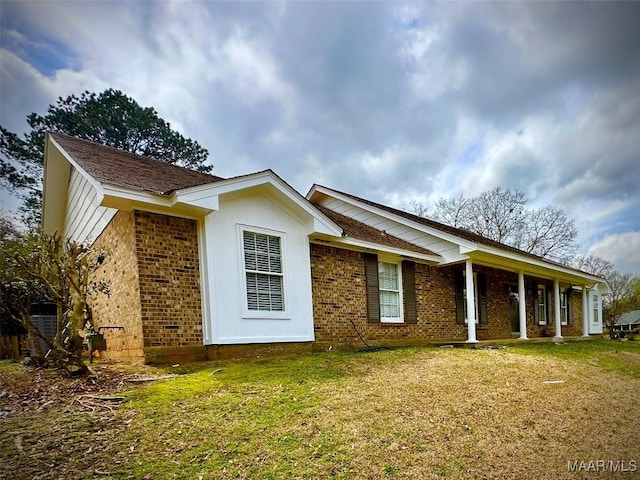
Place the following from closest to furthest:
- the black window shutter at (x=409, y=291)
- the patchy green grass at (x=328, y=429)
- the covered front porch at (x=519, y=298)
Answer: the patchy green grass at (x=328, y=429) < the black window shutter at (x=409, y=291) < the covered front porch at (x=519, y=298)

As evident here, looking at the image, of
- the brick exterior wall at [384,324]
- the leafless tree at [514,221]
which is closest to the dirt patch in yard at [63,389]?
the brick exterior wall at [384,324]

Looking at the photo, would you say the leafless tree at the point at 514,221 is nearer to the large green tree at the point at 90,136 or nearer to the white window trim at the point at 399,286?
the large green tree at the point at 90,136

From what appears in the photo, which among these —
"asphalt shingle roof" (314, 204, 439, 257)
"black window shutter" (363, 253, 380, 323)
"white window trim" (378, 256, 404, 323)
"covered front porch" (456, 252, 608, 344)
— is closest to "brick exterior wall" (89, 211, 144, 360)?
"asphalt shingle roof" (314, 204, 439, 257)

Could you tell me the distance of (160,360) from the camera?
6453 mm

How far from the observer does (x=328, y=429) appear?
3.92m

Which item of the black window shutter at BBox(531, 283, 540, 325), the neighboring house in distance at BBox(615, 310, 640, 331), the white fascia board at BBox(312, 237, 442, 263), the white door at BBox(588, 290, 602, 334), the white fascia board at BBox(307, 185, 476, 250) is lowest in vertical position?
the neighboring house in distance at BBox(615, 310, 640, 331)

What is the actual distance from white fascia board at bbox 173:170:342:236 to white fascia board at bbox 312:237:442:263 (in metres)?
0.52

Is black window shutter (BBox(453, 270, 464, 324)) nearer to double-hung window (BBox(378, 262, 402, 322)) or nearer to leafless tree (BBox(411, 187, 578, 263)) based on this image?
double-hung window (BBox(378, 262, 402, 322))

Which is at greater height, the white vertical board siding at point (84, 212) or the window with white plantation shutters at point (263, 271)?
the white vertical board siding at point (84, 212)

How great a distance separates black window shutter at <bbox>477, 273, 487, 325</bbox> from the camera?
13.6 meters

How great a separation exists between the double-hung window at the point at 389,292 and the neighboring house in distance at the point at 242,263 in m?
0.03

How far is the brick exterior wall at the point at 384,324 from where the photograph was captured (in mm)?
9352

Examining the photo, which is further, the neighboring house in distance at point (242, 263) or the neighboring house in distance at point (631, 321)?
the neighboring house in distance at point (631, 321)

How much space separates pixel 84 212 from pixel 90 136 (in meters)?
15.0
